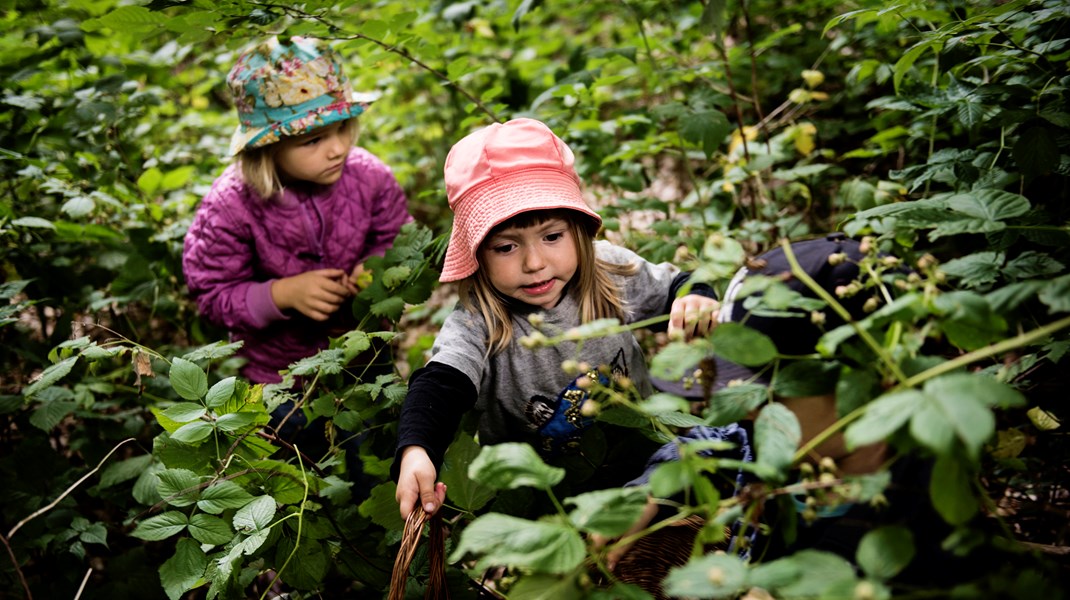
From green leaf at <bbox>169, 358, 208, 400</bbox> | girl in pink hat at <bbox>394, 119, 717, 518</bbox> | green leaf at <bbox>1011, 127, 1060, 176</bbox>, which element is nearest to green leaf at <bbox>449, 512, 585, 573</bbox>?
girl in pink hat at <bbox>394, 119, 717, 518</bbox>

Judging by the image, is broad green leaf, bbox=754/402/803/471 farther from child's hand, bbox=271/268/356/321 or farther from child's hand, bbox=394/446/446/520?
child's hand, bbox=271/268/356/321

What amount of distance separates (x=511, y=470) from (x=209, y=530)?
801mm

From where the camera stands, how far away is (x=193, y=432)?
1390 millimetres

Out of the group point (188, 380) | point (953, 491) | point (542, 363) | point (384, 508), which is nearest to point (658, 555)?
point (542, 363)

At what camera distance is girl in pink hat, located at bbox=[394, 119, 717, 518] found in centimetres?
152

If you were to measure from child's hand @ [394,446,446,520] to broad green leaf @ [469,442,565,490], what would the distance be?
398mm

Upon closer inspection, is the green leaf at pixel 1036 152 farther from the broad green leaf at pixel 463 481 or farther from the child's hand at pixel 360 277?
the child's hand at pixel 360 277

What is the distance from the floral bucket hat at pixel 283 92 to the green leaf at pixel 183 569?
46.0 inches

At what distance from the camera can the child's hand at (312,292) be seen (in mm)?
2127

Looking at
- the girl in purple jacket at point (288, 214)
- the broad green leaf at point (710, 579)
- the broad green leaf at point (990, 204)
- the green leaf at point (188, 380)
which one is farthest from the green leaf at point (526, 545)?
the girl in purple jacket at point (288, 214)

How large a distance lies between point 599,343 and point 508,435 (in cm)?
35

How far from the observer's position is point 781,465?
870mm

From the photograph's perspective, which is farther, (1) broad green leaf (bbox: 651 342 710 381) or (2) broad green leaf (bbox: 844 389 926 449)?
(1) broad green leaf (bbox: 651 342 710 381)

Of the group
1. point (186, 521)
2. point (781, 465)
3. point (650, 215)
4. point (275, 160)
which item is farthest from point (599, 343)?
point (650, 215)
